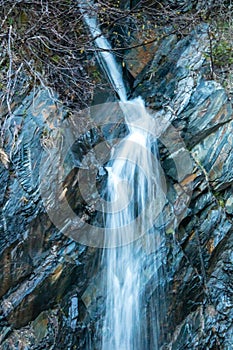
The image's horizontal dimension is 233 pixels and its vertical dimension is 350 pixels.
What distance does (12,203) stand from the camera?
2.78m

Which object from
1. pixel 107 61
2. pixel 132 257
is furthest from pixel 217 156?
pixel 107 61

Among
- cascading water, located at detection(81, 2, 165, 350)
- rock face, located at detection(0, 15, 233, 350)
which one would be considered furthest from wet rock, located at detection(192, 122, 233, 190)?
cascading water, located at detection(81, 2, 165, 350)

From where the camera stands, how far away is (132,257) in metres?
3.22

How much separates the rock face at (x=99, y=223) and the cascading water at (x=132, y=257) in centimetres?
11

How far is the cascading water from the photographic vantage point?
3135 mm

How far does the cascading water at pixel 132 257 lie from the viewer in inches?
123

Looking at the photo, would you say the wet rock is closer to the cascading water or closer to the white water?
the cascading water

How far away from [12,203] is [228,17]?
3.17 metres

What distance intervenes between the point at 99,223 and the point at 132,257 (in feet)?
1.38

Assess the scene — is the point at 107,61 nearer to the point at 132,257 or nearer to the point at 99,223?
the point at 99,223

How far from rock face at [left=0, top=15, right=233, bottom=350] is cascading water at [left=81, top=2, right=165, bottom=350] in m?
0.11

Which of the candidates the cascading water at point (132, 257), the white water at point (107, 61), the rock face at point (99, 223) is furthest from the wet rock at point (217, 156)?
the white water at point (107, 61)

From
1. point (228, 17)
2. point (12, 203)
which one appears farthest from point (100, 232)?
point (228, 17)

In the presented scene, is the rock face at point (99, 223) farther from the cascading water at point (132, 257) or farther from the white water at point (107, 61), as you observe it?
the white water at point (107, 61)
